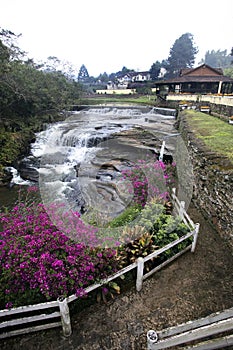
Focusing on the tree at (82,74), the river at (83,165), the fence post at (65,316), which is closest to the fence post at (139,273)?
the fence post at (65,316)

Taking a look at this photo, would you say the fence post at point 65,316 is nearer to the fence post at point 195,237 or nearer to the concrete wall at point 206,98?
the fence post at point 195,237

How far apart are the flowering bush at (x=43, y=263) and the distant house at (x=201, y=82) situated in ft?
89.5

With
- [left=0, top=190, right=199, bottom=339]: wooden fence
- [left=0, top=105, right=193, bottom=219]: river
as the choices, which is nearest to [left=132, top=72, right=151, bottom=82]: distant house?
[left=0, top=105, right=193, bottom=219]: river

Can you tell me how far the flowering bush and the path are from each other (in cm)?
53

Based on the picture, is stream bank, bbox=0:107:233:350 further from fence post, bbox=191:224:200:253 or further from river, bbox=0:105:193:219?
river, bbox=0:105:193:219

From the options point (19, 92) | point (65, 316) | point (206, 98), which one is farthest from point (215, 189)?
point (19, 92)

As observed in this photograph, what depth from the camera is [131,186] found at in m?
5.71

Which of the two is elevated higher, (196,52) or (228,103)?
(196,52)

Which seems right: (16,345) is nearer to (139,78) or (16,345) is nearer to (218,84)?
(218,84)

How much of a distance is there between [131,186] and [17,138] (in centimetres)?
1028

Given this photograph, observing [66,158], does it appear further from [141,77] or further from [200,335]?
[141,77]

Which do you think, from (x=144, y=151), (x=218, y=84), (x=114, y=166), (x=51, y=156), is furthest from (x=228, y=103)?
(x=218, y=84)

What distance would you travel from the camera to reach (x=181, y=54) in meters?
54.8

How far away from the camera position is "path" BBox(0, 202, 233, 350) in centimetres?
274
